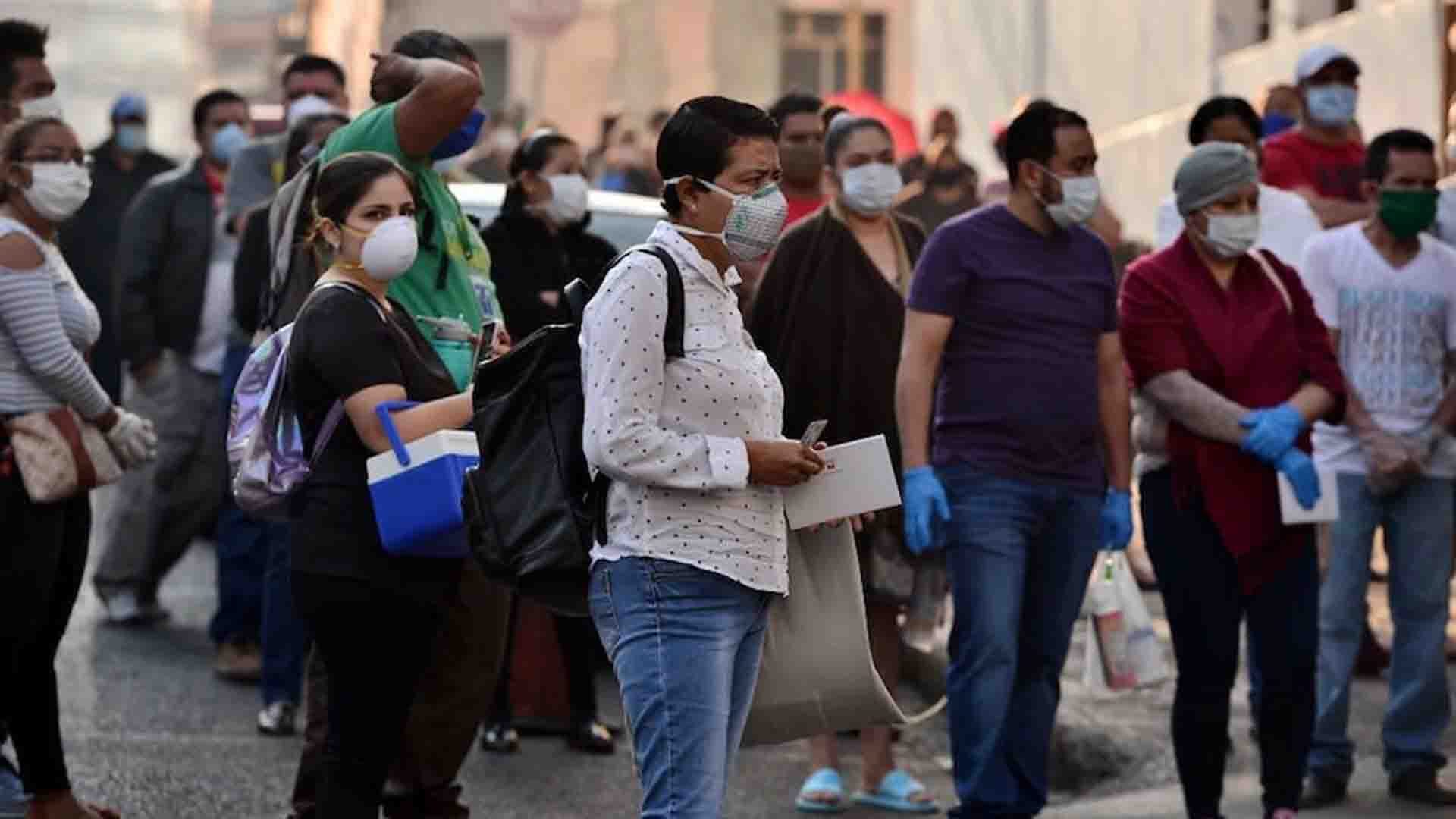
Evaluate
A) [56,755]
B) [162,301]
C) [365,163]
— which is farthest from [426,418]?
[162,301]

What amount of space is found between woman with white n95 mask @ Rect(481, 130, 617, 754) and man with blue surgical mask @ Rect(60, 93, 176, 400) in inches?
143

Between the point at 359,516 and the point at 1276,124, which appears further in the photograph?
the point at 1276,124

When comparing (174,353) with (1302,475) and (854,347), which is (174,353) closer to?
(854,347)

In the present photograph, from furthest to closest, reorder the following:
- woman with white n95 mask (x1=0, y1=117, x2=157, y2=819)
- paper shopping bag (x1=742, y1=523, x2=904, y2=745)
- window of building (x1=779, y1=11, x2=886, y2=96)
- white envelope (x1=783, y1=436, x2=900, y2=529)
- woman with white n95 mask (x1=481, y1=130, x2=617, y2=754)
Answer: window of building (x1=779, y1=11, x2=886, y2=96) < woman with white n95 mask (x1=481, y1=130, x2=617, y2=754) < woman with white n95 mask (x1=0, y1=117, x2=157, y2=819) < paper shopping bag (x1=742, y1=523, x2=904, y2=745) < white envelope (x1=783, y1=436, x2=900, y2=529)

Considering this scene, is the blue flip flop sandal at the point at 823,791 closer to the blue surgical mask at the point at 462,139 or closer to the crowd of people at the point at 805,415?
the crowd of people at the point at 805,415

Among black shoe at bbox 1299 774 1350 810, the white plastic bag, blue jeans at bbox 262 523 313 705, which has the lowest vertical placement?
black shoe at bbox 1299 774 1350 810

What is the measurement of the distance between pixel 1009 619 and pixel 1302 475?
0.85m

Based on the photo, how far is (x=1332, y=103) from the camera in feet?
38.1

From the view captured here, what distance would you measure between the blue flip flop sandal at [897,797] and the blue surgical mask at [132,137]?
253 inches

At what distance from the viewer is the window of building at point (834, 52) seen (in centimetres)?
4300

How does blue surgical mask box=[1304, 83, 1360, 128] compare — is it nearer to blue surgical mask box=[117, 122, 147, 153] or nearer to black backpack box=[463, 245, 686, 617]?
blue surgical mask box=[117, 122, 147, 153]

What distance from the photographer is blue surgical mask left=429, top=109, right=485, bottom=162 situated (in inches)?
317

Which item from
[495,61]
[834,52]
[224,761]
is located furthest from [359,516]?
[495,61]

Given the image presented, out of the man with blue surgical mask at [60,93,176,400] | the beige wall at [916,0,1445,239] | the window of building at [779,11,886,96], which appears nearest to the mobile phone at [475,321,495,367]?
the man with blue surgical mask at [60,93,176,400]
